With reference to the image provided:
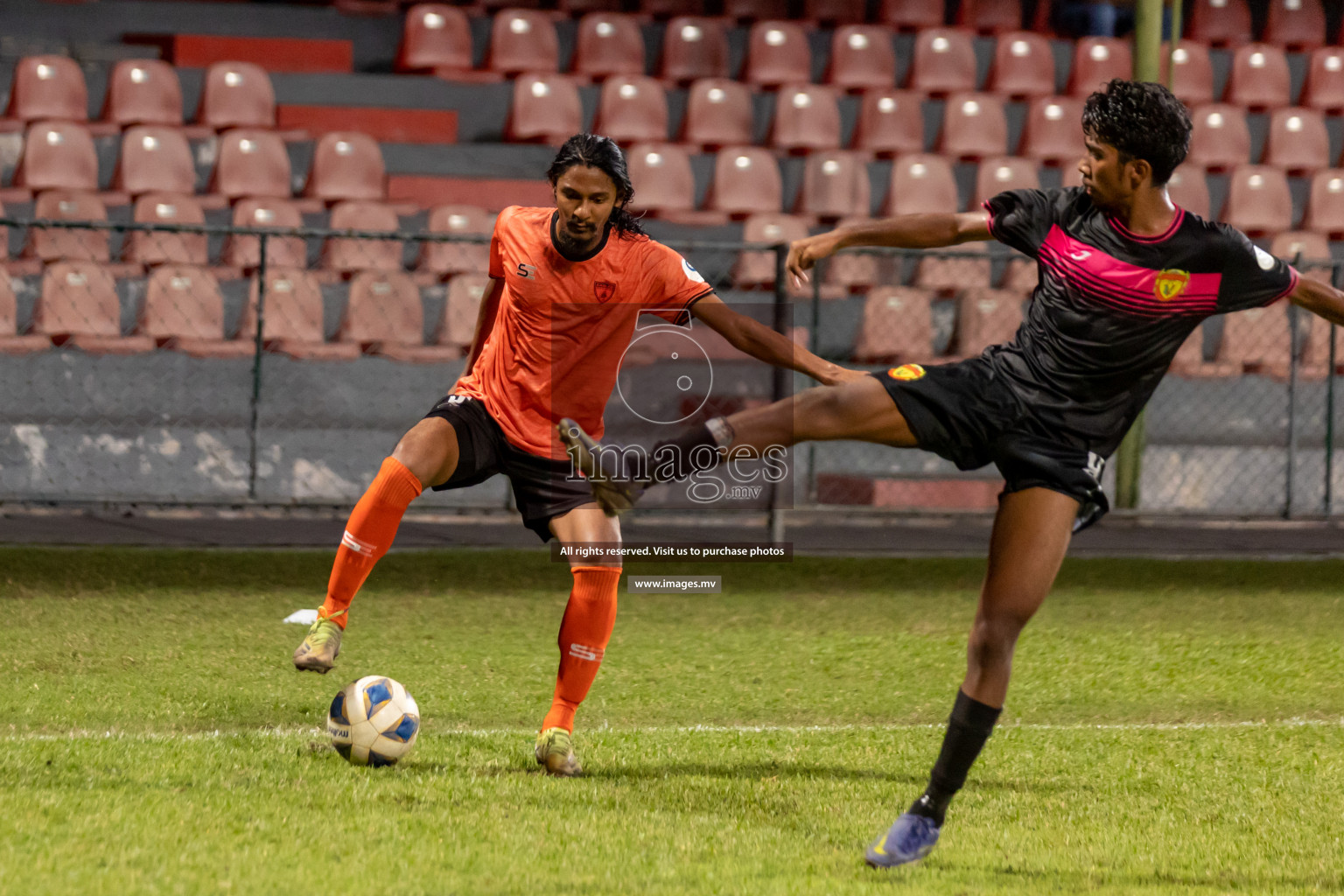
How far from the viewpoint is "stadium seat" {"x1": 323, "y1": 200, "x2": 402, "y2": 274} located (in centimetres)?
1053

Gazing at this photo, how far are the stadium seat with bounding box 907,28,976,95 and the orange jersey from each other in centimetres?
956

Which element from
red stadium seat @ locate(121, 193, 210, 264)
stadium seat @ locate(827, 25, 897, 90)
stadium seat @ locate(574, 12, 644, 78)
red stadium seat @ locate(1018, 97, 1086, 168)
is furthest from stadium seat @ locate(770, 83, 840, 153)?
red stadium seat @ locate(121, 193, 210, 264)

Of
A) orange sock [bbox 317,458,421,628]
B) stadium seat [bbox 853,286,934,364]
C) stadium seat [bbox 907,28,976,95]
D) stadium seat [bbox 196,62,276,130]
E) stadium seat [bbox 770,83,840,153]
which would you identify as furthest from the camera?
stadium seat [bbox 907,28,976,95]

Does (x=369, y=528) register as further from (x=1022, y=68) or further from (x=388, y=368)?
(x=1022, y=68)

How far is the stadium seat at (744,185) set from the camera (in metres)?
11.9

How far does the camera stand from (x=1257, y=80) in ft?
45.5

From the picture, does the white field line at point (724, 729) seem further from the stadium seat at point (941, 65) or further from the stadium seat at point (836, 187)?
the stadium seat at point (941, 65)

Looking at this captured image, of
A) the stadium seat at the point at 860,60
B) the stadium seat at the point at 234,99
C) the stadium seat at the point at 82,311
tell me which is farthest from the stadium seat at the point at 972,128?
the stadium seat at the point at 82,311

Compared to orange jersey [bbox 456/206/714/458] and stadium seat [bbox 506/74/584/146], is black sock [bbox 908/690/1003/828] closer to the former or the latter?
orange jersey [bbox 456/206/714/458]

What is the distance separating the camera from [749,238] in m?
11.4

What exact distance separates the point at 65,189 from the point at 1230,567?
8714mm

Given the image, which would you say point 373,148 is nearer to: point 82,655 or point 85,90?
point 85,90

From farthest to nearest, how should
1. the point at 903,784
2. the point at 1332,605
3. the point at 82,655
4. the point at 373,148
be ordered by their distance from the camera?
the point at 373,148
the point at 1332,605
the point at 82,655
the point at 903,784

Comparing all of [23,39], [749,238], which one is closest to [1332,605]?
[749,238]
